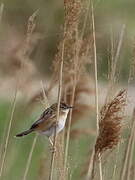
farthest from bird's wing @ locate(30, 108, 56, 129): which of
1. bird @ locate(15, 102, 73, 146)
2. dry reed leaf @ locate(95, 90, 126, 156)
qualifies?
dry reed leaf @ locate(95, 90, 126, 156)

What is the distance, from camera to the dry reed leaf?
351cm

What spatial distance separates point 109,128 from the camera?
3531mm

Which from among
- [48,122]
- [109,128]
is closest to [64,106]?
[48,122]

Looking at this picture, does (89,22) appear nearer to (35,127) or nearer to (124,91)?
(124,91)

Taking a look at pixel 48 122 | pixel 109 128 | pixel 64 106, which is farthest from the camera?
pixel 48 122

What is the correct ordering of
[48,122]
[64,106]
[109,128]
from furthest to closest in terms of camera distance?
[48,122], [64,106], [109,128]

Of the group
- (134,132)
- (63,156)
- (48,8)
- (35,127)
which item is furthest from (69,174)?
(48,8)

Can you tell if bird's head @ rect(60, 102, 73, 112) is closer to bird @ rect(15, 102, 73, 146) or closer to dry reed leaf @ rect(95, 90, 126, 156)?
bird @ rect(15, 102, 73, 146)

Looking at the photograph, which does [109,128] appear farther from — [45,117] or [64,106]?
[45,117]

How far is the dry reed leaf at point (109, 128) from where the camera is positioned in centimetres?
351

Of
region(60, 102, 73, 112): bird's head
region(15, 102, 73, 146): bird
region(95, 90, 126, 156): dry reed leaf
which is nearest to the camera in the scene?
region(95, 90, 126, 156): dry reed leaf

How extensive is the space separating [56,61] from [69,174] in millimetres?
623

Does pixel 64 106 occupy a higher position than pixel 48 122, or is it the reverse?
pixel 64 106

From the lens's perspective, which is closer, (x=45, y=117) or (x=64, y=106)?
(x=64, y=106)
